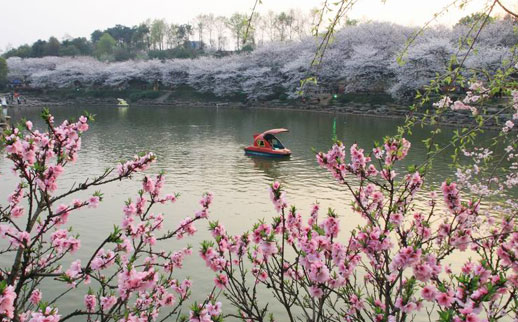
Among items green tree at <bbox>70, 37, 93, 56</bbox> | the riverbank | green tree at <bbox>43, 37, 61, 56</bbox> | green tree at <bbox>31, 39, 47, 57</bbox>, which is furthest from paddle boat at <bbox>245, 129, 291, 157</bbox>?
green tree at <bbox>70, 37, 93, 56</bbox>

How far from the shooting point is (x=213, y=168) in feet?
73.0

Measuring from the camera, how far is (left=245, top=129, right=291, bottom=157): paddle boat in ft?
79.7

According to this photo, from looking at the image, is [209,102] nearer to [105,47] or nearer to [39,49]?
[105,47]

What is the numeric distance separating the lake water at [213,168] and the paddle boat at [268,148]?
48cm

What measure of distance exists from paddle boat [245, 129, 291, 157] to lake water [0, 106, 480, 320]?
0.48 metres

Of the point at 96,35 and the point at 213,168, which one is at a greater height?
the point at 96,35

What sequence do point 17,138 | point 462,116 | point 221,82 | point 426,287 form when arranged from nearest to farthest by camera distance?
point 426,287, point 17,138, point 462,116, point 221,82

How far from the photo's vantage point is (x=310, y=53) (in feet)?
190

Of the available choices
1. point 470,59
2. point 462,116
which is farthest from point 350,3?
point 470,59

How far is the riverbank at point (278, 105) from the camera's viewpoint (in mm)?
38844

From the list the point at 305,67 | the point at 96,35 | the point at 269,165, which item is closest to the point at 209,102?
the point at 305,67

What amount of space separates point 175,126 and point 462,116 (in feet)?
87.1

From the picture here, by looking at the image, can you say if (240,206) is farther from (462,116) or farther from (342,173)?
(462,116)

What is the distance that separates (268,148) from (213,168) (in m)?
3.93
